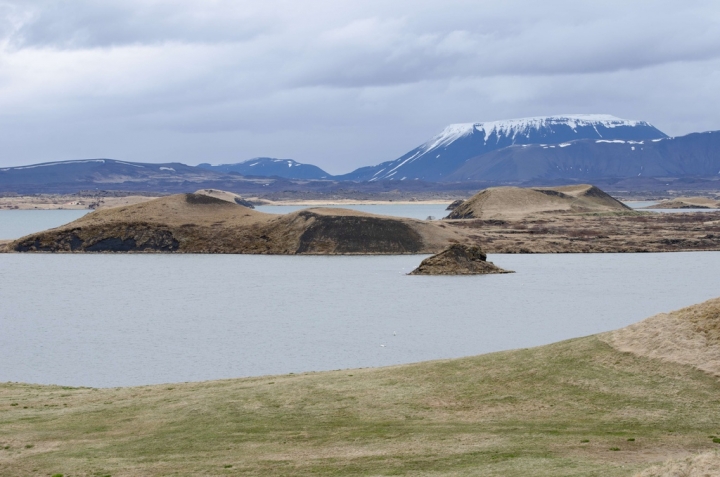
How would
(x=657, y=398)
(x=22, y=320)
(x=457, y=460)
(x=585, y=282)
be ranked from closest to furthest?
(x=457, y=460)
(x=657, y=398)
(x=22, y=320)
(x=585, y=282)

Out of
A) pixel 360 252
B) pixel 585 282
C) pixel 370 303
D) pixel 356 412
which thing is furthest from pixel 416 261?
pixel 356 412

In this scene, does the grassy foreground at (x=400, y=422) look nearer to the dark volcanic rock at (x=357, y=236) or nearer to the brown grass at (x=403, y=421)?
the brown grass at (x=403, y=421)

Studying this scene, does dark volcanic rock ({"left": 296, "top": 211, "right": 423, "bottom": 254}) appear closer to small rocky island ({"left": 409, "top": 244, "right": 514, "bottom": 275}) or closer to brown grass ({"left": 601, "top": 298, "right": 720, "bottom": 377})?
small rocky island ({"left": 409, "top": 244, "right": 514, "bottom": 275})

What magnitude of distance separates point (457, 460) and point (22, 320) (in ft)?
167

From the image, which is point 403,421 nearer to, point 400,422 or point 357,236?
point 400,422

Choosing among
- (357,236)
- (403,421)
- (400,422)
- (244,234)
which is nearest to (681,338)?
(403,421)

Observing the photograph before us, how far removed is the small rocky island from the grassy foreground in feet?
207

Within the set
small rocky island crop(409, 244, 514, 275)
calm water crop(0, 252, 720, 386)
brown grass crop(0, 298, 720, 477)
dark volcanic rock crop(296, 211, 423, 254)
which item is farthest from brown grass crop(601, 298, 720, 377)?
dark volcanic rock crop(296, 211, 423, 254)

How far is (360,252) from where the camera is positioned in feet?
418

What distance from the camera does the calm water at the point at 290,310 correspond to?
49312 millimetres

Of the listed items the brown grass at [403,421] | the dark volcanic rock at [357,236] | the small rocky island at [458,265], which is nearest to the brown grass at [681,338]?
the brown grass at [403,421]

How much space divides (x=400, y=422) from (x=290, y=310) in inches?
1726

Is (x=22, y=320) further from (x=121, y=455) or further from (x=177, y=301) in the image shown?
(x=121, y=455)

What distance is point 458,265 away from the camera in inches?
3873
